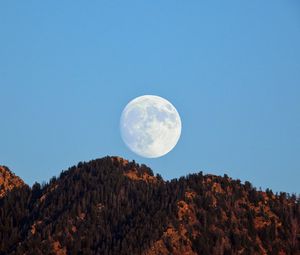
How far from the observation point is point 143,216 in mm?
140125

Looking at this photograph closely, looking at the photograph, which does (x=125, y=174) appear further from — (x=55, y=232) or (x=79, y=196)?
(x=55, y=232)

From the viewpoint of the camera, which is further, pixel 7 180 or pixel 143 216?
pixel 7 180

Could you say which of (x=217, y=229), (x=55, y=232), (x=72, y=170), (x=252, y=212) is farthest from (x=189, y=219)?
(x=72, y=170)

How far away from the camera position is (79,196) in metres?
152

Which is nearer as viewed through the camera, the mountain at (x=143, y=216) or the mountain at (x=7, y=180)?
the mountain at (x=143, y=216)

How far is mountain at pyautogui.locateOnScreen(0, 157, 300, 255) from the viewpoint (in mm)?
129500

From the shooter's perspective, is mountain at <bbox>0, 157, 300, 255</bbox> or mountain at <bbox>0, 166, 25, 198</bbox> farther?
mountain at <bbox>0, 166, 25, 198</bbox>

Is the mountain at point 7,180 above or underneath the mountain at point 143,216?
above

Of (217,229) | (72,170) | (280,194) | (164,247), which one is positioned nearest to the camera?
(164,247)

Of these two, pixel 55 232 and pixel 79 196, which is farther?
pixel 79 196

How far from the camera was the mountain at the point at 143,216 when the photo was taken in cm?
12950

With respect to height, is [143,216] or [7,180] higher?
[7,180]

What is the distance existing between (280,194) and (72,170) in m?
57.0

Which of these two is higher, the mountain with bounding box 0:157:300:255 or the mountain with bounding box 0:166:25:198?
the mountain with bounding box 0:166:25:198
